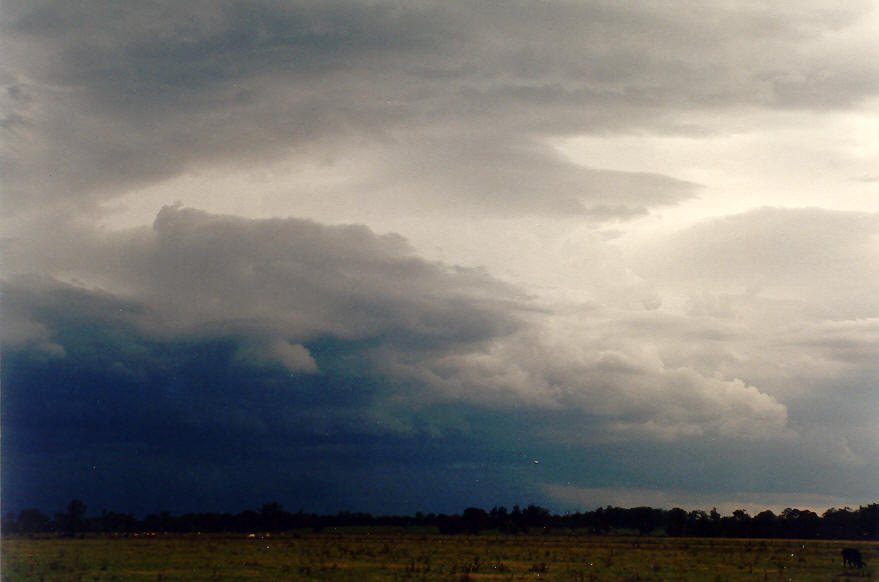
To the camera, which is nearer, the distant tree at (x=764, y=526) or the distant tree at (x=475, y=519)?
the distant tree at (x=764, y=526)

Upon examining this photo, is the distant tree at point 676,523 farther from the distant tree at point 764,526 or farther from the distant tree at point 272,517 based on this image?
the distant tree at point 272,517

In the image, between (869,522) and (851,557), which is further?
(869,522)

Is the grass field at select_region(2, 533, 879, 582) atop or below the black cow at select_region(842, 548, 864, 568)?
below

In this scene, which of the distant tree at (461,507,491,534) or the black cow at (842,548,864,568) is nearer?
the black cow at (842,548,864,568)

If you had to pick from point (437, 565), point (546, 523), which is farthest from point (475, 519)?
point (437, 565)

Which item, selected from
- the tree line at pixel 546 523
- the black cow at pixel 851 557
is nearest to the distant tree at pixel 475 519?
the tree line at pixel 546 523

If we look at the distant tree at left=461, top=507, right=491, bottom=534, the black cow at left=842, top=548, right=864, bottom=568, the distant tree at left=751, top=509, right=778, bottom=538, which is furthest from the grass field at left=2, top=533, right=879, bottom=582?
the distant tree at left=461, top=507, right=491, bottom=534

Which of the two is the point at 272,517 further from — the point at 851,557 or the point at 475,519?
the point at 851,557

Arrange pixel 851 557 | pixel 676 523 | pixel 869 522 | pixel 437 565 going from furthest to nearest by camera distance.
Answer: pixel 676 523, pixel 869 522, pixel 851 557, pixel 437 565

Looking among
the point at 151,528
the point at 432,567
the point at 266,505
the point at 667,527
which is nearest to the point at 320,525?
the point at 266,505

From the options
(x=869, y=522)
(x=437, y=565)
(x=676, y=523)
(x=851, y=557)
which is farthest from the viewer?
(x=676, y=523)

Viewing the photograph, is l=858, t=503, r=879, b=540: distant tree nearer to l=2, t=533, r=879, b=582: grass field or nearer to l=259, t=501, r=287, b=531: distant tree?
l=2, t=533, r=879, b=582: grass field

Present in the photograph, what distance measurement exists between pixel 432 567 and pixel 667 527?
10478 cm

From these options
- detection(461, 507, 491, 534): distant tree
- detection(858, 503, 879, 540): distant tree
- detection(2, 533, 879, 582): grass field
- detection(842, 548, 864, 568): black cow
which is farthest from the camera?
detection(461, 507, 491, 534): distant tree
